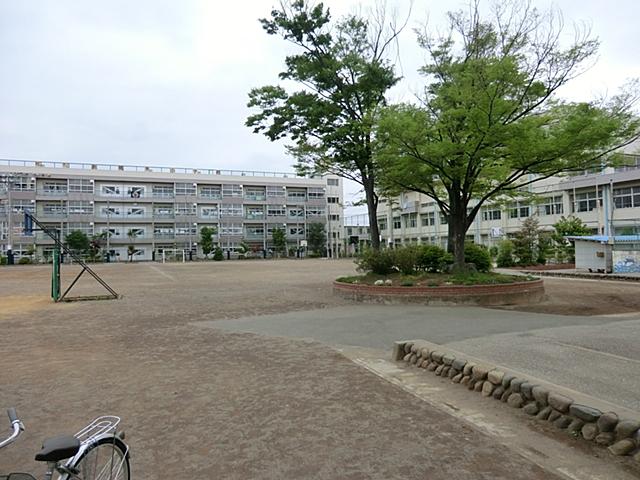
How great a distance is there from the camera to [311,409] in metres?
4.58

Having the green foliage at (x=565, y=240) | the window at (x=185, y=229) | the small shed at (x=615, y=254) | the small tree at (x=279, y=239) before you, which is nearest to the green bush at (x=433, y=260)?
the small shed at (x=615, y=254)

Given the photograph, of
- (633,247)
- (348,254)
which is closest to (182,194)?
(348,254)

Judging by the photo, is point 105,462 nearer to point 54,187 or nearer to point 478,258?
point 478,258

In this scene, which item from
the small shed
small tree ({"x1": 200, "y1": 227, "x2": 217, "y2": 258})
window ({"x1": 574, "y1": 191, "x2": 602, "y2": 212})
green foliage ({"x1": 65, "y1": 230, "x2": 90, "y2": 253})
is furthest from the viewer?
small tree ({"x1": 200, "y1": 227, "x2": 217, "y2": 258})

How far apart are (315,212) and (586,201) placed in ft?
150

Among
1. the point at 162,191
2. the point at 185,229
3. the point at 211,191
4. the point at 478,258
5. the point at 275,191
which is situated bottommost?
the point at 478,258

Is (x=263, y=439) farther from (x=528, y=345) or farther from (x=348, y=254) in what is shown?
(x=348, y=254)

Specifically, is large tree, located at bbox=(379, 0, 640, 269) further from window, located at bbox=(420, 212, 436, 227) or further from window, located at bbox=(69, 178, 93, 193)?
window, located at bbox=(69, 178, 93, 193)

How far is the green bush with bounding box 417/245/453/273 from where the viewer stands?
15359 mm

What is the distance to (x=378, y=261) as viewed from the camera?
600 inches

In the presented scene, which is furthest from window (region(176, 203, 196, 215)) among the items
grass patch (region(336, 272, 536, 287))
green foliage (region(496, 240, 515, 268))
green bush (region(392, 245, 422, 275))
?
green bush (region(392, 245, 422, 275))

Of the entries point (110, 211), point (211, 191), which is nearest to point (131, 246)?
point (110, 211)

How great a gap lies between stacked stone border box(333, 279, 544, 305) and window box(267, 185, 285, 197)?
6490 centimetres

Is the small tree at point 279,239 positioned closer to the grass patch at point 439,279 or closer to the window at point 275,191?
the window at point 275,191
